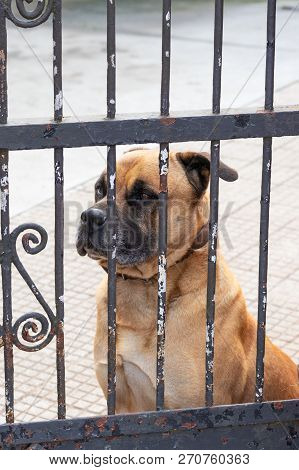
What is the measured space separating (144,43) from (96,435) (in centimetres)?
1019

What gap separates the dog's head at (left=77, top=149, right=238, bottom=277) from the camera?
3.73 meters

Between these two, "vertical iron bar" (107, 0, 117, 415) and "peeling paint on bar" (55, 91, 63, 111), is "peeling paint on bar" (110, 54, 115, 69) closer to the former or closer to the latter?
"vertical iron bar" (107, 0, 117, 415)

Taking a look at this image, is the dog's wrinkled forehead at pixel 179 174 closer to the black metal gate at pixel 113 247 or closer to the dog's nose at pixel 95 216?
the dog's nose at pixel 95 216

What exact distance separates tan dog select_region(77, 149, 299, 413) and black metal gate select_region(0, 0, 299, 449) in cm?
46

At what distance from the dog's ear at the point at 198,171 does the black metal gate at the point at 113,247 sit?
79 cm

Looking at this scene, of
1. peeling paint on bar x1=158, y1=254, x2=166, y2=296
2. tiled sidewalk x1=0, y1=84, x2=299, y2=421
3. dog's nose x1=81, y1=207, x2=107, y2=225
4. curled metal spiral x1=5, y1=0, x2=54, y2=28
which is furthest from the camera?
tiled sidewalk x1=0, y1=84, x2=299, y2=421

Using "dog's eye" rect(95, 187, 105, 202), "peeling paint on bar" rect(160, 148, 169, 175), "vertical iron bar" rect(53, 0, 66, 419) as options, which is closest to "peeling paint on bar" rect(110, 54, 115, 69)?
"vertical iron bar" rect(53, 0, 66, 419)

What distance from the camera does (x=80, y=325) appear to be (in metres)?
5.25

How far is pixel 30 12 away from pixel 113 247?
0.82 m

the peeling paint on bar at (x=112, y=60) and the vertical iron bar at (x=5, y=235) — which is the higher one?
the peeling paint on bar at (x=112, y=60)

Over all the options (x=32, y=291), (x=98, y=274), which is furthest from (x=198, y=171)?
(x=98, y=274)

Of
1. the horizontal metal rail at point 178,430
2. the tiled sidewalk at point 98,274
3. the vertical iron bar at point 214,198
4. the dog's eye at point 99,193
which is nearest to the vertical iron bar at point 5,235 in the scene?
the horizontal metal rail at point 178,430

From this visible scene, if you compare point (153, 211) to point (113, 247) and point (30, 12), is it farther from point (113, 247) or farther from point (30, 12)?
point (30, 12)

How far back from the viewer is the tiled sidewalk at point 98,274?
4.60 metres
